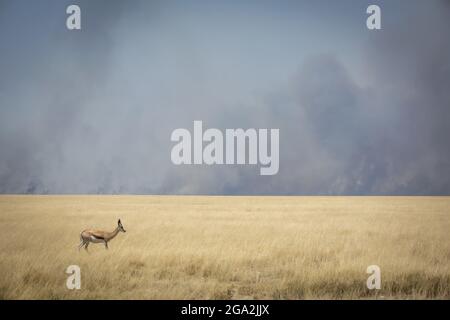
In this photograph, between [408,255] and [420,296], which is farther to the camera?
[408,255]

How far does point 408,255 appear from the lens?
9750mm

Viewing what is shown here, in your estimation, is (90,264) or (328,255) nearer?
(90,264)

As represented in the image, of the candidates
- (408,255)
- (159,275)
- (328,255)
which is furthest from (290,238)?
(159,275)

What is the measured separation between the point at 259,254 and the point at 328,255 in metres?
1.69

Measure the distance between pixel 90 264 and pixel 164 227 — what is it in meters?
7.15

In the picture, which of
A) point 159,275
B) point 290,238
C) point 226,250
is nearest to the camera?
point 159,275
